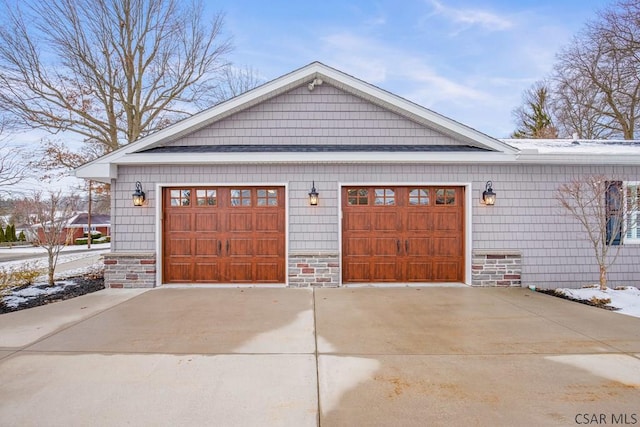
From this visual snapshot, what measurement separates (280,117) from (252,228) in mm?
2617

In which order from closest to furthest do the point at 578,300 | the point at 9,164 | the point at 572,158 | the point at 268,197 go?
1. the point at 578,300
2. the point at 572,158
3. the point at 268,197
4. the point at 9,164

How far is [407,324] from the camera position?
445 centimetres

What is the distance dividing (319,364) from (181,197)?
17.0 feet

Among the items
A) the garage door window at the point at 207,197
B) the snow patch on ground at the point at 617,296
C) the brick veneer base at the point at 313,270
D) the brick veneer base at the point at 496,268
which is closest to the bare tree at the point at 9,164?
the garage door window at the point at 207,197

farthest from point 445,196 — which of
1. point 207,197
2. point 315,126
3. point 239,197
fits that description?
point 207,197

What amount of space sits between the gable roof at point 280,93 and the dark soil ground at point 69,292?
8.46ft

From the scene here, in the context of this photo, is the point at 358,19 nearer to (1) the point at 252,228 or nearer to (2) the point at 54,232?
(1) the point at 252,228

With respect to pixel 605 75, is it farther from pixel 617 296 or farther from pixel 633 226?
pixel 617 296

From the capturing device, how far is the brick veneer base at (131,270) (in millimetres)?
6641

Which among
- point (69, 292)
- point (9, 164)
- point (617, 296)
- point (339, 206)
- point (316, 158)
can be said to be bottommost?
point (69, 292)

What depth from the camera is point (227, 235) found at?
675cm

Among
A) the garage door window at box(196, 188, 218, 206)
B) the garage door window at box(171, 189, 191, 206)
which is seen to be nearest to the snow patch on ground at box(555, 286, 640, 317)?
the garage door window at box(196, 188, 218, 206)

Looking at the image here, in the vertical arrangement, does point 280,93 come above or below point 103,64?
below

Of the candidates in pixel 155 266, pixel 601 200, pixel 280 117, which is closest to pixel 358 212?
pixel 280 117
